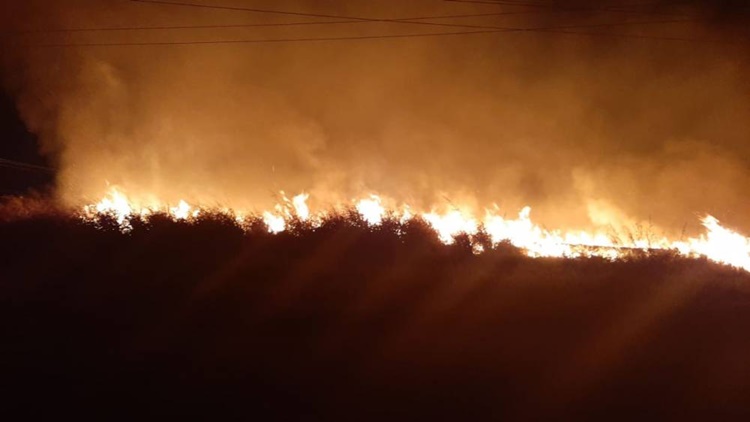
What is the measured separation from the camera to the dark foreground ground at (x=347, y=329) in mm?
5324

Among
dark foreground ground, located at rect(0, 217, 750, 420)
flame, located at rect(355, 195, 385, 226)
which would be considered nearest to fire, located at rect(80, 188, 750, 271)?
flame, located at rect(355, 195, 385, 226)

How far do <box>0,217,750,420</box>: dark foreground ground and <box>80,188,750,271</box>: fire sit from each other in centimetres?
44

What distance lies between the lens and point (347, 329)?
6.80m

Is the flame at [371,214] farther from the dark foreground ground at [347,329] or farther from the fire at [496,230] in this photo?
the dark foreground ground at [347,329]

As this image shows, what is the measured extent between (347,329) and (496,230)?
5487mm

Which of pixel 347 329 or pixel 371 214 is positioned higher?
pixel 371 214

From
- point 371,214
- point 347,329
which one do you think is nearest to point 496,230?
point 371,214

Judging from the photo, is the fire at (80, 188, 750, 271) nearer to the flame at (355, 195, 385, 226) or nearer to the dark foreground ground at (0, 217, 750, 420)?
the flame at (355, 195, 385, 226)

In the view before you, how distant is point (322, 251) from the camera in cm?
886

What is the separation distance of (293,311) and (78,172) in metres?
12.3

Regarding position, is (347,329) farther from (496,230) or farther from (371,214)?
(496,230)

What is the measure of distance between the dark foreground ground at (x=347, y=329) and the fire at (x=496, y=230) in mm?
437

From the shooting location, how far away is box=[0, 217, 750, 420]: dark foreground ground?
17.5 feet

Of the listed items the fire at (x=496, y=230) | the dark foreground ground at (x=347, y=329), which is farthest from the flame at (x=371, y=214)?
the dark foreground ground at (x=347, y=329)
